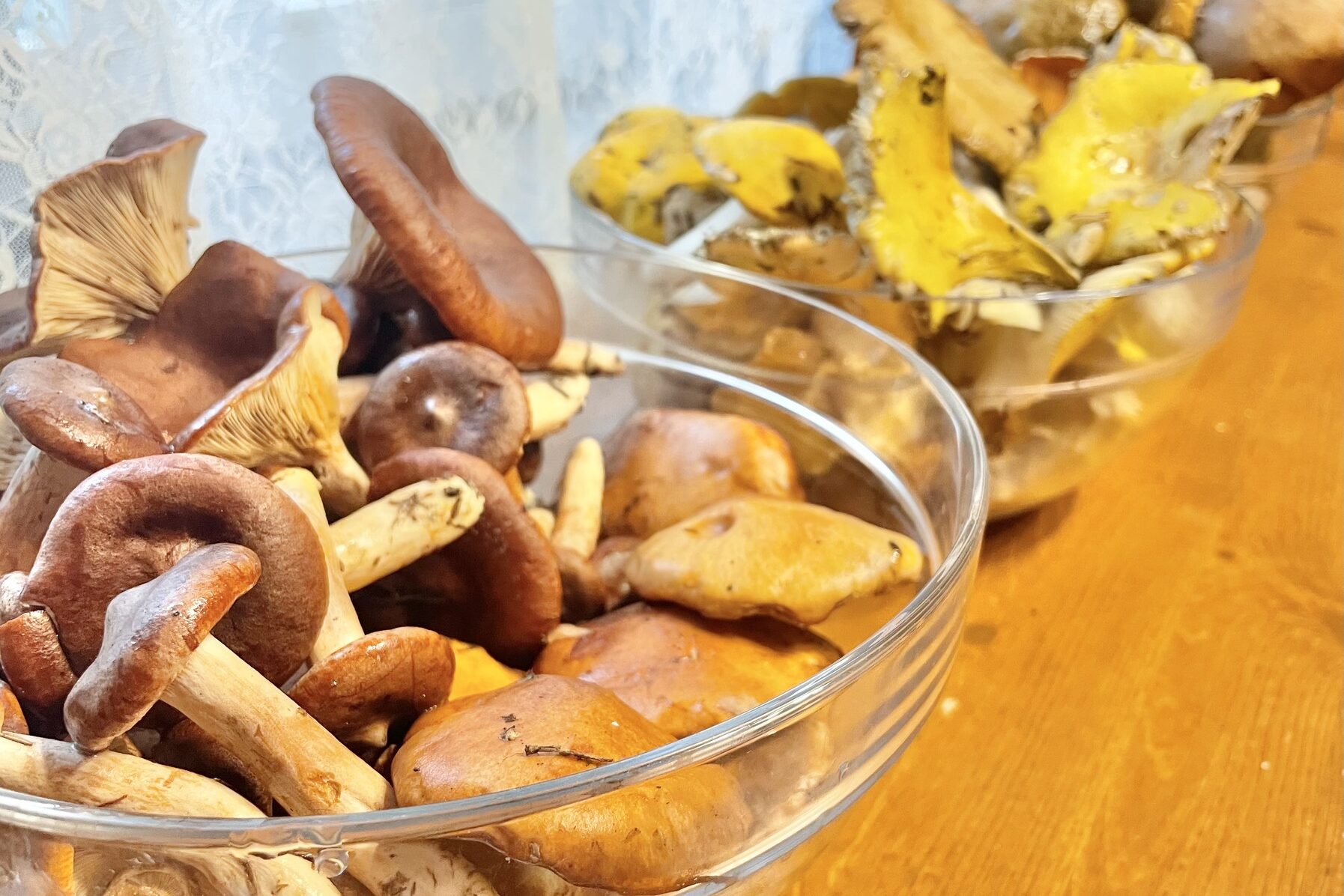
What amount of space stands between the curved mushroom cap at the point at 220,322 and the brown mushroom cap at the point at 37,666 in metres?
0.13

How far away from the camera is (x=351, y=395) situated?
49 centimetres

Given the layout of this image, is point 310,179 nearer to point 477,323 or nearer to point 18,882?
point 477,323

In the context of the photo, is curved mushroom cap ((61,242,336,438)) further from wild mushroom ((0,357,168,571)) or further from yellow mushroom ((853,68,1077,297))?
yellow mushroom ((853,68,1077,297))

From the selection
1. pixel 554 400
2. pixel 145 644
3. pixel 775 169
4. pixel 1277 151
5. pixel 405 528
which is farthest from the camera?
pixel 1277 151

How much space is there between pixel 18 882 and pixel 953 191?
0.58 metres

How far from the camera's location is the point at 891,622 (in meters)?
0.33

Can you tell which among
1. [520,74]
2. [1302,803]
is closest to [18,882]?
[1302,803]

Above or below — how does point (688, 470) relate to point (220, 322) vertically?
below

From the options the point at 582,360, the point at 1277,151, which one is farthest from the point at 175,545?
the point at 1277,151

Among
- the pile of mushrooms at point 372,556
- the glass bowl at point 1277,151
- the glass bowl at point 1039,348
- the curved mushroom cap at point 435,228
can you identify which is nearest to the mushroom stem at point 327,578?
the pile of mushrooms at point 372,556

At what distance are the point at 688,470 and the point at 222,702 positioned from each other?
294 mm

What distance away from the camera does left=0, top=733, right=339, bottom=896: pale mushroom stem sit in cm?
28

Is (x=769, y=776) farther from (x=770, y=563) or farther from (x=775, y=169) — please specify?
(x=775, y=169)

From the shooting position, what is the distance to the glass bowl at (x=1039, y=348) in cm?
62
